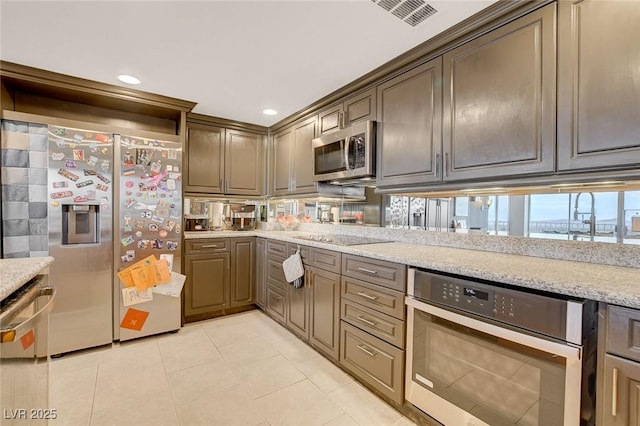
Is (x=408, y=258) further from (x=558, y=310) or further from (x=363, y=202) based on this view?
(x=363, y=202)

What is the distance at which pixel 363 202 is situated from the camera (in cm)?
298

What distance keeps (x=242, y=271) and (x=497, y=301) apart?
8.88ft

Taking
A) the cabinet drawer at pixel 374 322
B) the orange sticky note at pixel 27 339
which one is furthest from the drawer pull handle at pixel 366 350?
the orange sticky note at pixel 27 339

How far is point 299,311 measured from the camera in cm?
262

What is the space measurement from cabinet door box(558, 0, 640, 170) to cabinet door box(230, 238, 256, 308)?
9.47 ft

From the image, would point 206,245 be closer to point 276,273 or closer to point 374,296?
point 276,273

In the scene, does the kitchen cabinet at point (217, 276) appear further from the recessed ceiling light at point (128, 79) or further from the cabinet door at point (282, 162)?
the recessed ceiling light at point (128, 79)

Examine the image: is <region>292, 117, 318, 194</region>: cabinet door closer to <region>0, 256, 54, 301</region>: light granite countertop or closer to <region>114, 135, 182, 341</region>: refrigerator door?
<region>114, 135, 182, 341</region>: refrigerator door

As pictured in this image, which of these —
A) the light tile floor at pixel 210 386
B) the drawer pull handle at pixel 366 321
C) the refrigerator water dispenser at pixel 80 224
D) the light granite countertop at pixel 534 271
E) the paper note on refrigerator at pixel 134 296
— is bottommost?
the light tile floor at pixel 210 386

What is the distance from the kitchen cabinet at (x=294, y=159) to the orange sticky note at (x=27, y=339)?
2.24 metres

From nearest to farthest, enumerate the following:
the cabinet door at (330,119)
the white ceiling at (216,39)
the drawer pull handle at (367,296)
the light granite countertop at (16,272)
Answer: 1. the light granite countertop at (16,272)
2. the white ceiling at (216,39)
3. the drawer pull handle at (367,296)
4. the cabinet door at (330,119)

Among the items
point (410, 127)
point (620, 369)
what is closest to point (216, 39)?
point (410, 127)

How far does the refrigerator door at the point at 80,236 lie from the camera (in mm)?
2312

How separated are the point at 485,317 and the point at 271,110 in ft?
9.08
